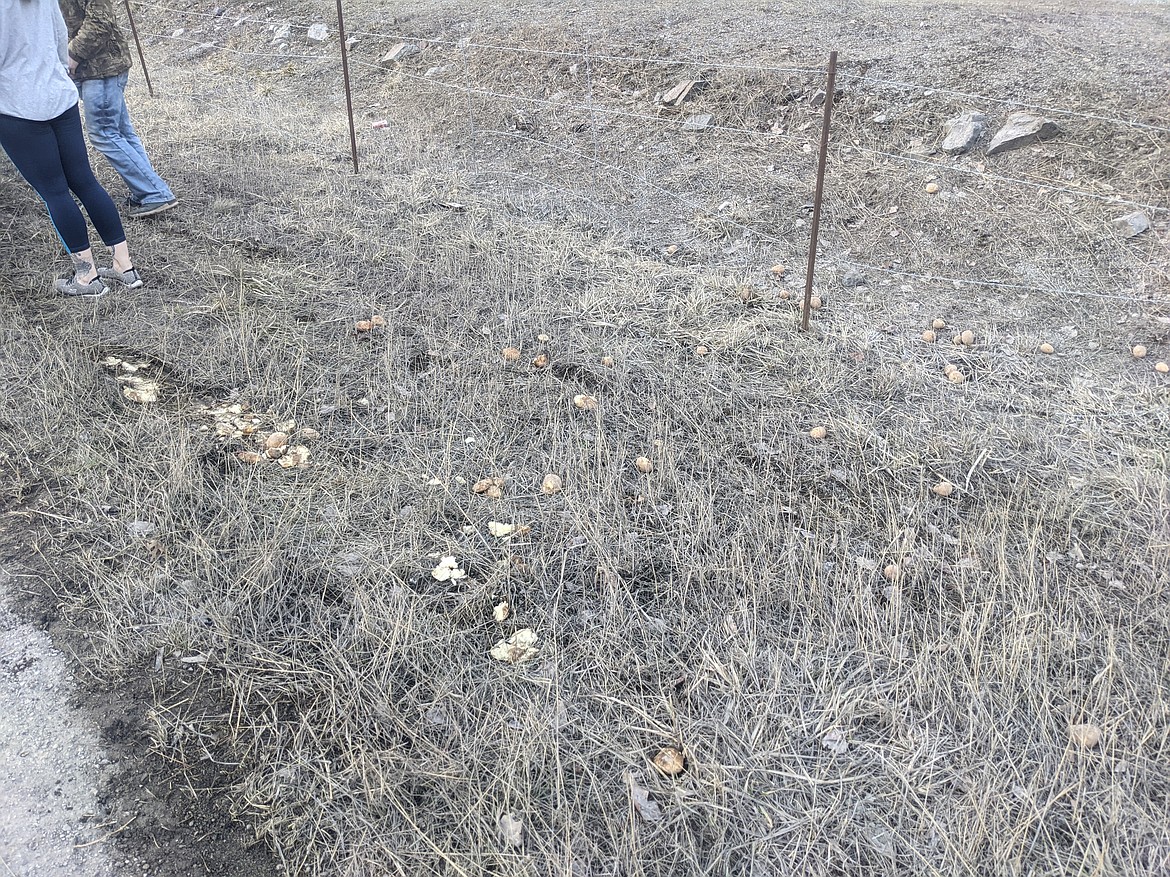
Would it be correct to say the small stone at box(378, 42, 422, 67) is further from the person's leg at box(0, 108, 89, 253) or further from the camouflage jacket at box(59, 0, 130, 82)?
the person's leg at box(0, 108, 89, 253)

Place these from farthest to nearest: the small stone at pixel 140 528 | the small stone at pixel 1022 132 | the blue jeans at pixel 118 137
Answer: the small stone at pixel 1022 132, the blue jeans at pixel 118 137, the small stone at pixel 140 528

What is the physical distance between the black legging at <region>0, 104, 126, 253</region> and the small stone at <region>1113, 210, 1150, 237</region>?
5.25m

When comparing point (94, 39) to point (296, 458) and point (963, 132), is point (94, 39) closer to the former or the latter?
point (296, 458)

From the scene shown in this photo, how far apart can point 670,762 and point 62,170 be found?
377 centimetres

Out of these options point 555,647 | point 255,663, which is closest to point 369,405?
point 255,663

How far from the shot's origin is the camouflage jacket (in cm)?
429

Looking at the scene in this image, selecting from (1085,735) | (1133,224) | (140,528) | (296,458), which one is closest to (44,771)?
(140,528)

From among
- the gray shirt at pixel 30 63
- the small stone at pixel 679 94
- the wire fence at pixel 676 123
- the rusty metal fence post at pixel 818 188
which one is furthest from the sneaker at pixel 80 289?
the small stone at pixel 679 94

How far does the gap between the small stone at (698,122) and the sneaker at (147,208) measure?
3.71 meters

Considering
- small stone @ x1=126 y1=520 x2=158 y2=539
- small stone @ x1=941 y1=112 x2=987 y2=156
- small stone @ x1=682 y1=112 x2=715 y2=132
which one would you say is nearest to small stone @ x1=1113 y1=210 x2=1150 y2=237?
small stone @ x1=941 y1=112 x2=987 y2=156

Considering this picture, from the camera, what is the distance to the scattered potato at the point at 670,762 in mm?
1877

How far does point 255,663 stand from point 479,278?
2565mm

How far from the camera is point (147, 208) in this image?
16.1 ft

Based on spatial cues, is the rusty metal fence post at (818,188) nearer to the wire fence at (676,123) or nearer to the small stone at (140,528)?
the wire fence at (676,123)
